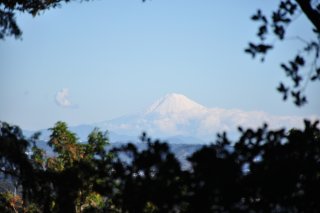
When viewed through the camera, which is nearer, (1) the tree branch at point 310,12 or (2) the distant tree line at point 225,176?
(2) the distant tree line at point 225,176

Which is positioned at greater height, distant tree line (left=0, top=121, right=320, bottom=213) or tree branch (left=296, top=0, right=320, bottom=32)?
tree branch (left=296, top=0, right=320, bottom=32)

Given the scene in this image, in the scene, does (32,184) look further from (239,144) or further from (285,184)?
(285,184)

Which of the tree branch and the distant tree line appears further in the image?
the tree branch

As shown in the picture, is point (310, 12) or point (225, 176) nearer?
point (225, 176)

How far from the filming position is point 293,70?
5879mm

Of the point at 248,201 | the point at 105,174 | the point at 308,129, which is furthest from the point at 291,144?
the point at 105,174

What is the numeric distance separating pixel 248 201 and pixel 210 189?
2.58ft

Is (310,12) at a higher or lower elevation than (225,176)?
higher

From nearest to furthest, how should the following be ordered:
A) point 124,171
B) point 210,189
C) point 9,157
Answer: point 210,189
point 124,171
point 9,157

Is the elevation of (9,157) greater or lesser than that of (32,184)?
greater

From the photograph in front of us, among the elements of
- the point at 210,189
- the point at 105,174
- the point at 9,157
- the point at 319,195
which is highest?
the point at 9,157

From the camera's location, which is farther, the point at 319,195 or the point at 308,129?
the point at 308,129

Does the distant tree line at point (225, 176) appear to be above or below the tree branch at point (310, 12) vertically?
below

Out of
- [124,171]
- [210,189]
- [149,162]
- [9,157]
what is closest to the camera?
[210,189]
